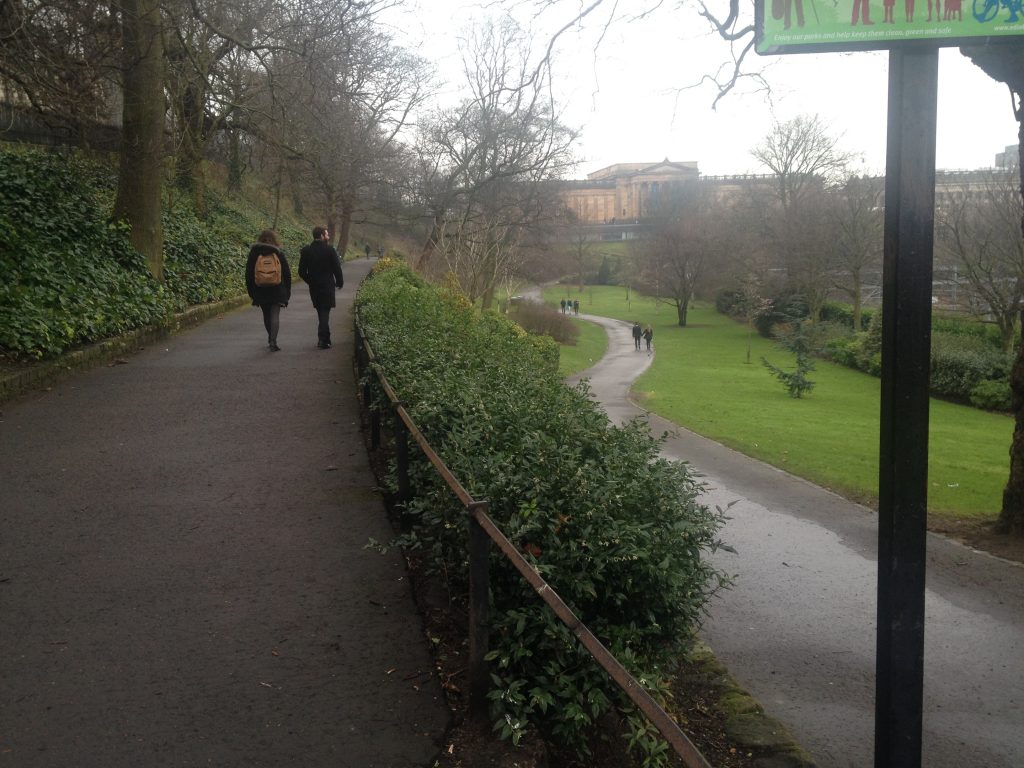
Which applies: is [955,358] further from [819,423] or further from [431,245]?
[431,245]

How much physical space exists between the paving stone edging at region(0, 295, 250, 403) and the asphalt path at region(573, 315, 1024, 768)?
19.7 ft

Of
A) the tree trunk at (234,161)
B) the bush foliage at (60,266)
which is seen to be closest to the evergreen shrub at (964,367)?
the tree trunk at (234,161)

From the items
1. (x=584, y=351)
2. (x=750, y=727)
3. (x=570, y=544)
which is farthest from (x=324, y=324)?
(x=584, y=351)

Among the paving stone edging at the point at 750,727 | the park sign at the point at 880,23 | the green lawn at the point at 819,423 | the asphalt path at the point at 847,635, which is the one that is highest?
the park sign at the point at 880,23

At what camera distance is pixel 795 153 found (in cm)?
6725

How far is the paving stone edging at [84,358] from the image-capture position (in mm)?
10094

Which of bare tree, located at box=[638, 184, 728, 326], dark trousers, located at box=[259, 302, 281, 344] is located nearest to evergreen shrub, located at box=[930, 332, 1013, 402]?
dark trousers, located at box=[259, 302, 281, 344]

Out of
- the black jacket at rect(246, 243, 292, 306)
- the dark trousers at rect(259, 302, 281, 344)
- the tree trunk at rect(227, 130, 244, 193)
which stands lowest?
the dark trousers at rect(259, 302, 281, 344)

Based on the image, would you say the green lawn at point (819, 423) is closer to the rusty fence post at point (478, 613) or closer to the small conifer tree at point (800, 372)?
the small conifer tree at point (800, 372)

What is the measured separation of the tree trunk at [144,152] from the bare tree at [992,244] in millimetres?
32337

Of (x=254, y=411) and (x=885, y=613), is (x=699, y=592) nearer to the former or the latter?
(x=885, y=613)

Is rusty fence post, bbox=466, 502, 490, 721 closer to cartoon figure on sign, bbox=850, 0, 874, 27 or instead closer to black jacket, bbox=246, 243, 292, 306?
cartoon figure on sign, bbox=850, 0, 874, 27

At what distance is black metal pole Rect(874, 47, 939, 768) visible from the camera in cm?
259

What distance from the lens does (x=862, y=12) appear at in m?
2.55
